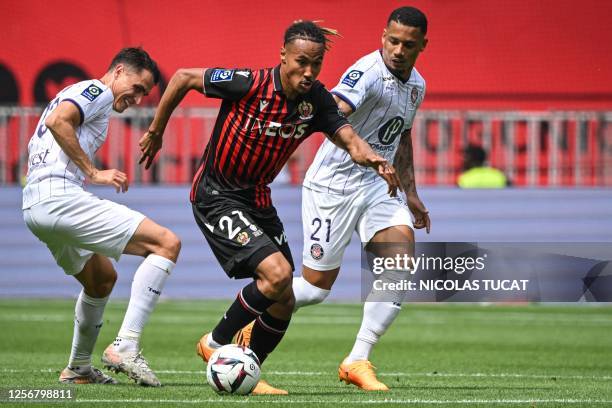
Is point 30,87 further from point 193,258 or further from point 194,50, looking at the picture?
point 193,258

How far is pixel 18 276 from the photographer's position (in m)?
16.7

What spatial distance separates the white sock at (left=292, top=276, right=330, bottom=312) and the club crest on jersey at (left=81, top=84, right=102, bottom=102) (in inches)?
76.6

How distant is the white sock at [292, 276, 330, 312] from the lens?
8398mm

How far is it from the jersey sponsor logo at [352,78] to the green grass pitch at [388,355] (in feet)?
6.59

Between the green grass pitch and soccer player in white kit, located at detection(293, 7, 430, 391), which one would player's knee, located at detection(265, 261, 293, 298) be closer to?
the green grass pitch

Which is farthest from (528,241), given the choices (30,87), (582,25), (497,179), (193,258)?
(30,87)

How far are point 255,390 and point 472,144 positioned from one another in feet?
38.1

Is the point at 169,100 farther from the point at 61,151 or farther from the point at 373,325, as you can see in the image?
the point at 373,325

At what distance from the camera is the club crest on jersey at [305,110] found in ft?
24.2

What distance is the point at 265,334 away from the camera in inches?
308

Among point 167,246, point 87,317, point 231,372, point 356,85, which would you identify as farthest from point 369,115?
point 87,317

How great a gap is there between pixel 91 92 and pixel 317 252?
6.55 ft

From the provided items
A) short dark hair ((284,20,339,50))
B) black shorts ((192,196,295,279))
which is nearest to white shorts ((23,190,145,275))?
black shorts ((192,196,295,279))

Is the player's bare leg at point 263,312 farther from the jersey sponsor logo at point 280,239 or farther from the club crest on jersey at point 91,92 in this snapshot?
the club crest on jersey at point 91,92
